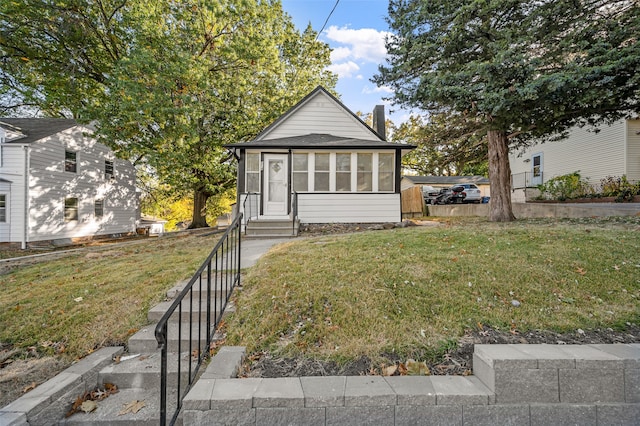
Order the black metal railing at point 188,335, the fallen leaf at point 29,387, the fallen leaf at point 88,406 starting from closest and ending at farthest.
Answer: the black metal railing at point 188,335 → the fallen leaf at point 88,406 → the fallen leaf at point 29,387

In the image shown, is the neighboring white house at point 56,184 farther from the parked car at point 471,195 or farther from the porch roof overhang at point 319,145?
the parked car at point 471,195

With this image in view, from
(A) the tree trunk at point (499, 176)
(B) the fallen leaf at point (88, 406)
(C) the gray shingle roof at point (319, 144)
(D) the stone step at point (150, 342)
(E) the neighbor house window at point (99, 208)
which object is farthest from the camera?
(E) the neighbor house window at point (99, 208)

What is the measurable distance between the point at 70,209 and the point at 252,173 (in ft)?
35.2

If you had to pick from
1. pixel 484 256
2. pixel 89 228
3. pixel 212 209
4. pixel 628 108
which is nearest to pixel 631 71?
pixel 628 108

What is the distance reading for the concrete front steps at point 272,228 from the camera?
8.74 m

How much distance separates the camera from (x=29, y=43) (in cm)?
1162

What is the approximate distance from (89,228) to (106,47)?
884 cm

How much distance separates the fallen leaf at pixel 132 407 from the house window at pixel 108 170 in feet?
57.4

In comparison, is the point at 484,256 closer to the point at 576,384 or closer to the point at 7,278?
the point at 576,384

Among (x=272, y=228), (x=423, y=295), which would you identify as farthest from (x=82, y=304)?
(x=272, y=228)

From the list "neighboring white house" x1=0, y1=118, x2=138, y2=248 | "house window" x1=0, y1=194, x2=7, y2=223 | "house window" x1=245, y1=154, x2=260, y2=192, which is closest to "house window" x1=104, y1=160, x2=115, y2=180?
"neighboring white house" x1=0, y1=118, x2=138, y2=248

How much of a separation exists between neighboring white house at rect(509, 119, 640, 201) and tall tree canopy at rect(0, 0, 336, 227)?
11.9 metres

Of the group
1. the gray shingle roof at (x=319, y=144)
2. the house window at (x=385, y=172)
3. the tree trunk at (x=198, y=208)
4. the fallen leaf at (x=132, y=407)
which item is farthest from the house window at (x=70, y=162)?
the fallen leaf at (x=132, y=407)

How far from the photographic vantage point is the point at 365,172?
10.2 m
